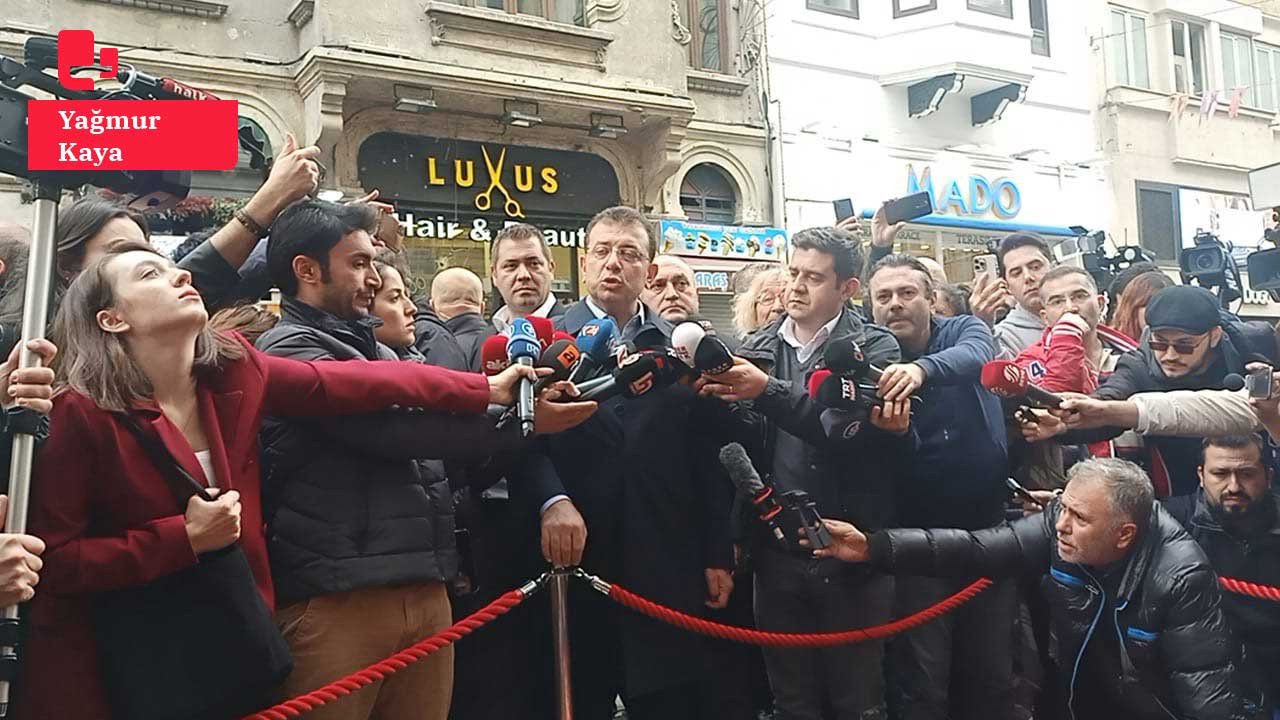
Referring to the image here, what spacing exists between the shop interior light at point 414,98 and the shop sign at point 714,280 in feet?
13.5

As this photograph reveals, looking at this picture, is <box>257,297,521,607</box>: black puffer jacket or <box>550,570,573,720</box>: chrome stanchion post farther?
<box>550,570,573,720</box>: chrome stanchion post

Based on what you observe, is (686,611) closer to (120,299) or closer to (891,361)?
(891,361)

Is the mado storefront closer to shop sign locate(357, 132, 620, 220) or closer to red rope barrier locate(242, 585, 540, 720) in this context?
shop sign locate(357, 132, 620, 220)

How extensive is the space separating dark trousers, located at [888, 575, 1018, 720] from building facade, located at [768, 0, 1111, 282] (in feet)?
37.4

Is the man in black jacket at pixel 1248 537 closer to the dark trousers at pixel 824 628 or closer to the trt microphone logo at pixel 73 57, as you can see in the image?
the dark trousers at pixel 824 628

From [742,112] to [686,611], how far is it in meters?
12.4

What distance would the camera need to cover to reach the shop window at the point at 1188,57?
19922mm

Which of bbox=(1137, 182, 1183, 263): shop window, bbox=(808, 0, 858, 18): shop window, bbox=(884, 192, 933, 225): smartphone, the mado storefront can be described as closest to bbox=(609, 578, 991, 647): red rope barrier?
bbox=(884, 192, 933, 225): smartphone

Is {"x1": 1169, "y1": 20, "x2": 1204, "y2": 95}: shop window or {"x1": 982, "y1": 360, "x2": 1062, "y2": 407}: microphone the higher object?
{"x1": 1169, "y1": 20, "x2": 1204, "y2": 95}: shop window

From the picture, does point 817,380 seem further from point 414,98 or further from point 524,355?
point 414,98

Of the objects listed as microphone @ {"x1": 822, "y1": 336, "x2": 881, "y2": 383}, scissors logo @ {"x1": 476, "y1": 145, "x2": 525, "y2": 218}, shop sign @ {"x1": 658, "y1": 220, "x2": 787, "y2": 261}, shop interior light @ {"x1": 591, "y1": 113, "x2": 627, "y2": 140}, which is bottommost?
microphone @ {"x1": 822, "y1": 336, "x2": 881, "y2": 383}

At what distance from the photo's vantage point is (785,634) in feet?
12.4

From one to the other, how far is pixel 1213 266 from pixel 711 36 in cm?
1009

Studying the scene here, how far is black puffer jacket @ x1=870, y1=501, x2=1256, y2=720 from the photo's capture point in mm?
3506
